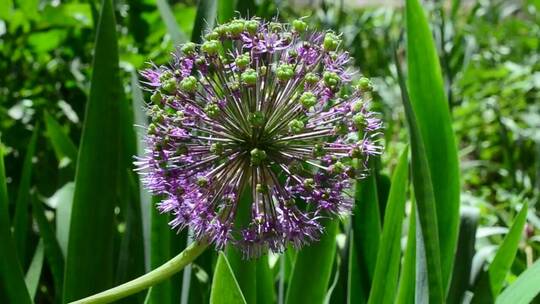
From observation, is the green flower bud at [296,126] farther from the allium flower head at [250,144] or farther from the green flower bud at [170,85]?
the green flower bud at [170,85]

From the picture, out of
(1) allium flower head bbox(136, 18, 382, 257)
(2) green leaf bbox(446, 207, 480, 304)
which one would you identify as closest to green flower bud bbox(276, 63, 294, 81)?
(1) allium flower head bbox(136, 18, 382, 257)

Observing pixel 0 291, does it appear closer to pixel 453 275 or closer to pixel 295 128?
pixel 295 128

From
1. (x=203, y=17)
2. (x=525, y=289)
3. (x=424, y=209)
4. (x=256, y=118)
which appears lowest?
(x=525, y=289)

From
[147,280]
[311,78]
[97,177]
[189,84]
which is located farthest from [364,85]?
[97,177]

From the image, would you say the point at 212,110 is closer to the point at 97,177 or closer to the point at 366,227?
the point at 97,177

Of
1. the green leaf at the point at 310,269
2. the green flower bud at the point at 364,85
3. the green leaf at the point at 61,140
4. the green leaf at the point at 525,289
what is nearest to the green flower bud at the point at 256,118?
the green flower bud at the point at 364,85

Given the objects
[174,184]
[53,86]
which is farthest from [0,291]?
[53,86]

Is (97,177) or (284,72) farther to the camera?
(97,177)
